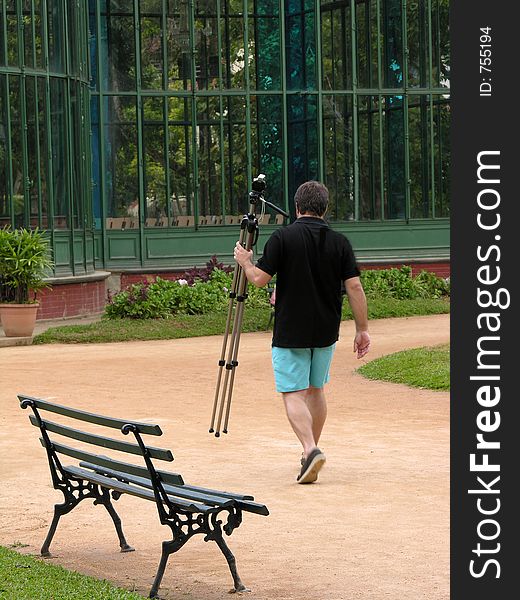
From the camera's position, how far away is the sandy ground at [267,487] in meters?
5.89

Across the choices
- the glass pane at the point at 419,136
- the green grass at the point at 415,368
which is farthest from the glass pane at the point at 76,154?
the green grass at the point at 415,368

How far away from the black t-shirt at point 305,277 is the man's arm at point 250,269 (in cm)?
5

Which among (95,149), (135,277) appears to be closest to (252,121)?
(95,149)

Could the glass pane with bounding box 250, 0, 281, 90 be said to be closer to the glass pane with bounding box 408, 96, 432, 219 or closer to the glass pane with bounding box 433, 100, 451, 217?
the glass pane with bounding box 408, 96, 432, 219

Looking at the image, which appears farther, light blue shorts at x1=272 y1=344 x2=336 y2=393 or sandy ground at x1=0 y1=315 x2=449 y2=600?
light blue shorts at x1=272 y1=344 x2=336 y2=393

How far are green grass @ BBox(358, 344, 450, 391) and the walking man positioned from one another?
15.9 ft

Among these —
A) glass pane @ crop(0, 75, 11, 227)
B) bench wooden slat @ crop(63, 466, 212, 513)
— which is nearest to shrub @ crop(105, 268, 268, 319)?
glass pane @ crop(0, 75, 11, 227)

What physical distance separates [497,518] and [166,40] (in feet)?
75.4

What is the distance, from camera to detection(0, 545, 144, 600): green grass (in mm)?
5285

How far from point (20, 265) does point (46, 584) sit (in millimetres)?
13161

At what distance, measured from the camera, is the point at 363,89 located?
86.4ft

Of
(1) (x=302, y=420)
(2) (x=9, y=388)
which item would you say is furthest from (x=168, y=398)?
(1) (x=302, y=420)

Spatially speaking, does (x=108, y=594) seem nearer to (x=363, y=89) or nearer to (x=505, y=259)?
(x=505, y=259)

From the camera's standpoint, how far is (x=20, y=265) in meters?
18.4
